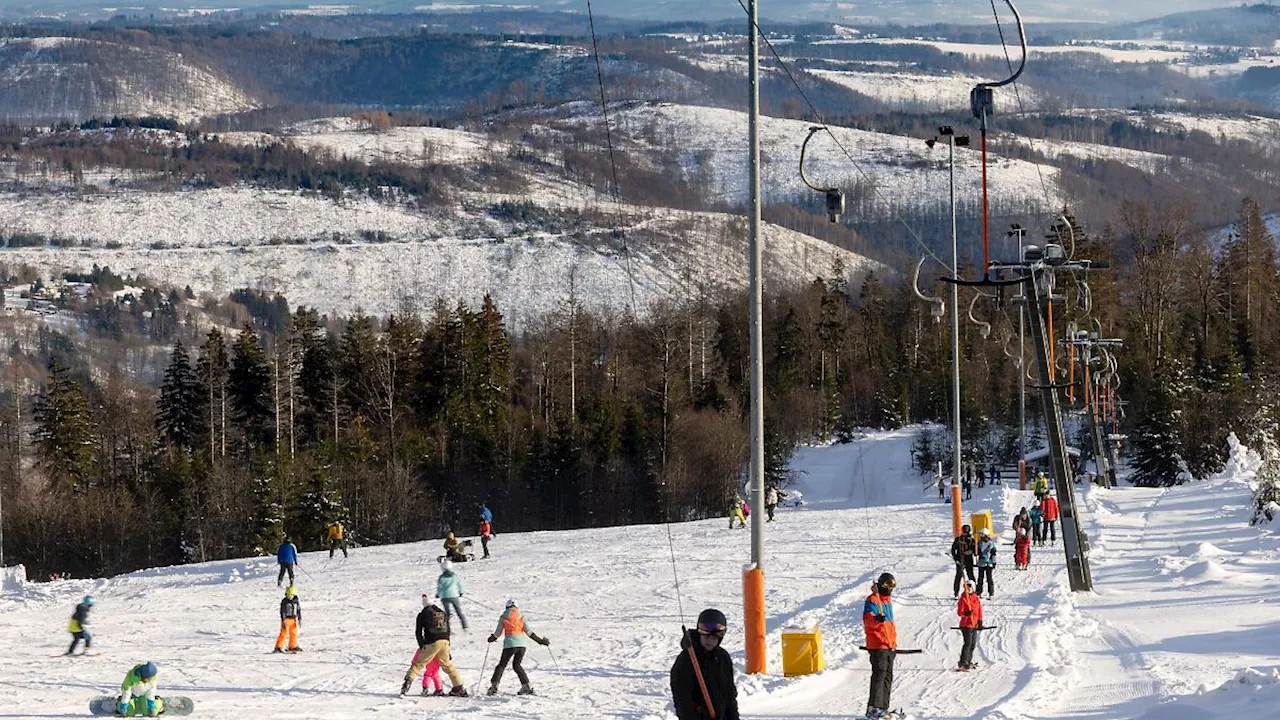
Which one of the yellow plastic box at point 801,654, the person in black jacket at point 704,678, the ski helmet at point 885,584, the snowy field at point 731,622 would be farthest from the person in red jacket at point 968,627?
the person in black jacket at point 704,678

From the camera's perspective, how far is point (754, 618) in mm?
19344

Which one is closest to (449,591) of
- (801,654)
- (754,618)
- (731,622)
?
(731,622)

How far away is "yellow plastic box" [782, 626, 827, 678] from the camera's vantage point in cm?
1952

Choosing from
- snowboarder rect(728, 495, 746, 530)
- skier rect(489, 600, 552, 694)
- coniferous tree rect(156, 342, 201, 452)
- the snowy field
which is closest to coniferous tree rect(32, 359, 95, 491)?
coniferous tree rect(156, 342, 201, 452)

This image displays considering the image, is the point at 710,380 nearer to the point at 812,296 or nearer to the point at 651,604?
the point at 812,296

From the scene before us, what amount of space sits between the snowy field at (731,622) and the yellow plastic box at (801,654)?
8.3 inches

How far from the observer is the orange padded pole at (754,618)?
19.3 m

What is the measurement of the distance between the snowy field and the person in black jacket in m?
6.27

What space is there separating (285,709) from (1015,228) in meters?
31.4

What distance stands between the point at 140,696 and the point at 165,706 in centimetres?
34

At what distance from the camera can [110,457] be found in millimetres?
87375

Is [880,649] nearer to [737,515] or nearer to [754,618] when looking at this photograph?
[754,618]

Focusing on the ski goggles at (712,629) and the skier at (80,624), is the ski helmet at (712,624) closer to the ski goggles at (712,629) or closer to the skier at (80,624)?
the ski goggles at (712,629)

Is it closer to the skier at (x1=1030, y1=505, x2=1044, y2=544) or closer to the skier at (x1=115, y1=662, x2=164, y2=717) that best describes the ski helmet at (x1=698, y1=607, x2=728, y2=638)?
the skier at (x1=115, y1=662, x2=164, y2=717)
